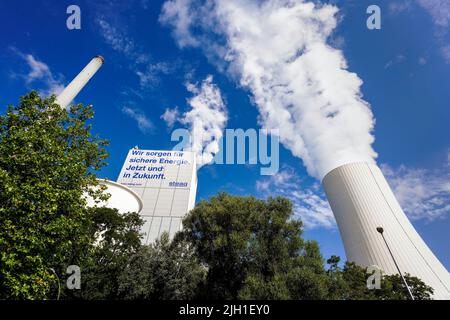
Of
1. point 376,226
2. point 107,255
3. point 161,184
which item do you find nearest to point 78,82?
point 107,255

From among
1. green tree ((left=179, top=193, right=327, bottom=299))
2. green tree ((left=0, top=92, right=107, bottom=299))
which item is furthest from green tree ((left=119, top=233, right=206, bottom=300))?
green tree ((left=0, top=92, right=107, bottom=299))

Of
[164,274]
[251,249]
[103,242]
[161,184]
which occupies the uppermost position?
[161,184]

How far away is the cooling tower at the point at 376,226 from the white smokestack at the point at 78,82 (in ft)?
140

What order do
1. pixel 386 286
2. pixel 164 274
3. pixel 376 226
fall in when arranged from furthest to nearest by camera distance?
pixel 376 226 < pixel 386 286 < pixel 164 274

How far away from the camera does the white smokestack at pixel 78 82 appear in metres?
34.2

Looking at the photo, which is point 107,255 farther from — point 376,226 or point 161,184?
point 161,184

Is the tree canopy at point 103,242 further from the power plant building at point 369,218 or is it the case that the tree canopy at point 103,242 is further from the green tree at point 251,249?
the power plant building at point 369,218

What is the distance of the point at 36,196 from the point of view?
1181 centimetres

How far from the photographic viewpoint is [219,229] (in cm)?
1914

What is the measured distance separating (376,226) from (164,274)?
104 ft

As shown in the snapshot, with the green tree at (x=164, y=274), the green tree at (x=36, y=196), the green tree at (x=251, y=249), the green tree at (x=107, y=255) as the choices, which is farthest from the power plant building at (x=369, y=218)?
the green tree at (x=36, y=196)

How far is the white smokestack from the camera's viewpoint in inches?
1345
